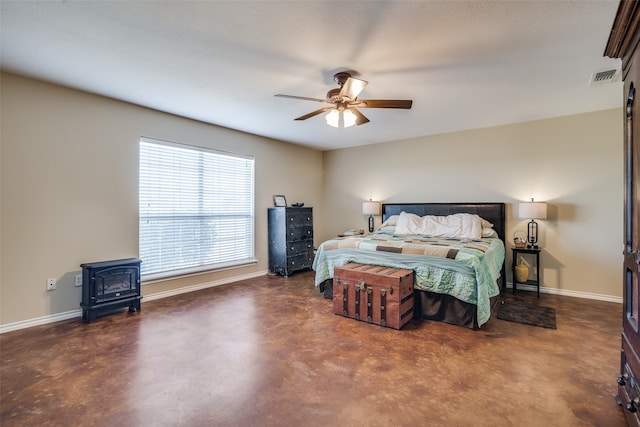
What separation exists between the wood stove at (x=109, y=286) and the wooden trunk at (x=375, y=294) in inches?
91.6

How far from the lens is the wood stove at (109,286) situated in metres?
3.20

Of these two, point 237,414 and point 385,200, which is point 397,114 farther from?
point 237,414

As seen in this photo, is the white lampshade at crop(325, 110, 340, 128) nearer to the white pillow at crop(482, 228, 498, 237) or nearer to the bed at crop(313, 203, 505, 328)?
the bed at crop(313, 203, 505, 328)

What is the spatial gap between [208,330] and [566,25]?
151 inches

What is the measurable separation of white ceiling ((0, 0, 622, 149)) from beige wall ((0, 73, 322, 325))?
280 millimetres

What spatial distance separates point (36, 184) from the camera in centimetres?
309

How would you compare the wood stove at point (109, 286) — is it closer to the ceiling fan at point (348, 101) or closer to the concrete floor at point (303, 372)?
the concrete floor at point (303, 372)

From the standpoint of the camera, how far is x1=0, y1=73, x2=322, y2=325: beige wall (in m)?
2.96

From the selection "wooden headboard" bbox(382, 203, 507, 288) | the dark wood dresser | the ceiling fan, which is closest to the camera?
the ceiling fan

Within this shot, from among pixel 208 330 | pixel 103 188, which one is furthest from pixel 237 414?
pixel 103 188

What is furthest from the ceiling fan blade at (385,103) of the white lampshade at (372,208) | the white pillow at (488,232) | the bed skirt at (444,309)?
the white lampshade at (372,208)

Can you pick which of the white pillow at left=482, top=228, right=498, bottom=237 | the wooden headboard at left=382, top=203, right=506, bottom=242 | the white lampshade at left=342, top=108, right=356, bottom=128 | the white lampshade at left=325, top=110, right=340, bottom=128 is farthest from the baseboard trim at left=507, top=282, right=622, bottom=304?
the white lampshade at left=325, top=110, right=340, bottom=128

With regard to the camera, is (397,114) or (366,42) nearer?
(366,42)

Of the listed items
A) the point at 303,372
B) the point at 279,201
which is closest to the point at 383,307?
the point at 303,372
